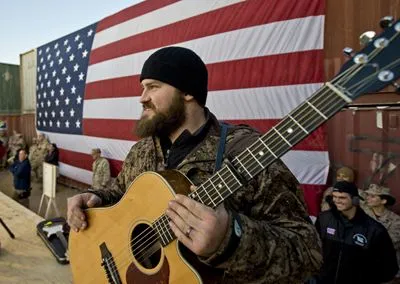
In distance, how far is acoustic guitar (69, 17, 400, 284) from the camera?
0.72m

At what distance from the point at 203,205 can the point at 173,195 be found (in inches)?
8.0

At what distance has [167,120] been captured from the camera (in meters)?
1.29

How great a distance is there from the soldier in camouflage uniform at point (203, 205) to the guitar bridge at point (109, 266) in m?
0.18

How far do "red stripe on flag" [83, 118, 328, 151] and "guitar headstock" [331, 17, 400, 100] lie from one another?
8.58 ft

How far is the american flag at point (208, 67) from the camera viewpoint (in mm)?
3299

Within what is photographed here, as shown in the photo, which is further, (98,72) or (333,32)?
(98,72)

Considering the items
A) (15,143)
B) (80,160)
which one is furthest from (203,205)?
(15,143)

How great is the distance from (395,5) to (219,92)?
1974 mm

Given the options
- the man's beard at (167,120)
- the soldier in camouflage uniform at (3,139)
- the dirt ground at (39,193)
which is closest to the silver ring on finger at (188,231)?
the man's beard at (167,120)

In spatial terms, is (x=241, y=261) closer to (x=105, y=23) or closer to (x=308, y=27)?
(x=308, y=27)

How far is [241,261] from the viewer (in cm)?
87

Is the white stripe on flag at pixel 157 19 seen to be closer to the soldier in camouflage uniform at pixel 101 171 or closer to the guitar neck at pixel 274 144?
the soldier in camouflage uniform at pixel 101 171

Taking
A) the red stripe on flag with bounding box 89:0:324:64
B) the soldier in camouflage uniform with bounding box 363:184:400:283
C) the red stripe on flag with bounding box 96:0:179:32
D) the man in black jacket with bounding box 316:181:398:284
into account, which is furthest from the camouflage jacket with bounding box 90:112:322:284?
the red stripe on flag with bounding box 96:0:179:32

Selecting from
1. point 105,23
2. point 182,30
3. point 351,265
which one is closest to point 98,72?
point 105,23
